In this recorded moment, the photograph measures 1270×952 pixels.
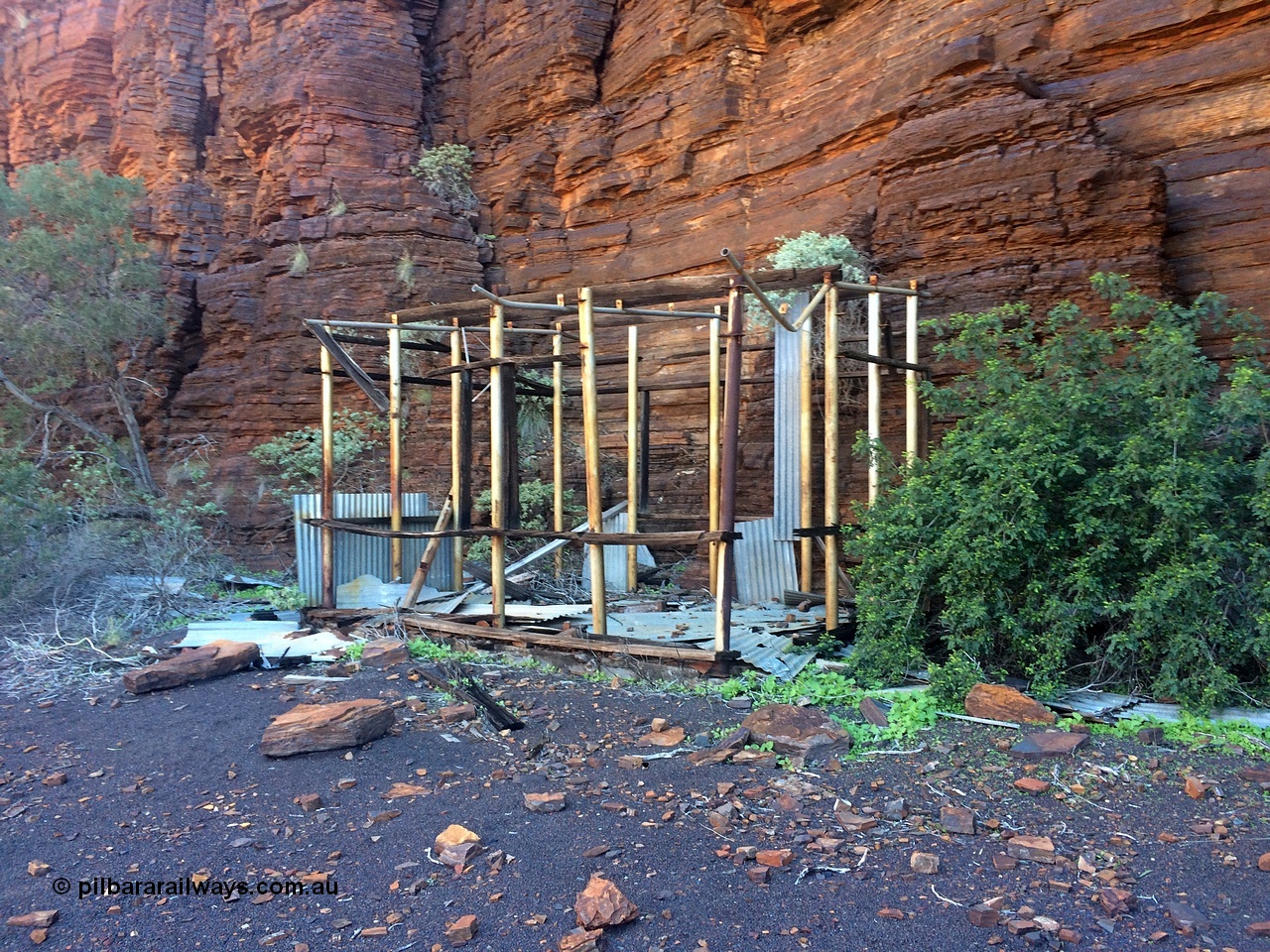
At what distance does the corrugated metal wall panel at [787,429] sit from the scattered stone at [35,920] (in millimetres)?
6169

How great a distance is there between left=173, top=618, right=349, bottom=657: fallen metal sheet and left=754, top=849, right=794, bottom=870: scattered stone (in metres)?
5.31

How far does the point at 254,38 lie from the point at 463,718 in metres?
19.6

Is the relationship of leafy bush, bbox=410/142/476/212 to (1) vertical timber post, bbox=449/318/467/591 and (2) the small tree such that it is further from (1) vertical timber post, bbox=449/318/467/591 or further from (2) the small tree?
(1) vertical timber post, bbox=449/318/467/591

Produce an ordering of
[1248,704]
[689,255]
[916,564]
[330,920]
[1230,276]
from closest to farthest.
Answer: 1. [330,920]
2. [1248,704]
3. [916,564]
4. [1230,276]
5. [689,255]

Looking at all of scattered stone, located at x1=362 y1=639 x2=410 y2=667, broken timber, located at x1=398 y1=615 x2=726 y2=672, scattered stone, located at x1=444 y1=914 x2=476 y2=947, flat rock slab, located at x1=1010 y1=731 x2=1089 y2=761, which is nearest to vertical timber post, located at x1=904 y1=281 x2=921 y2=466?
broken timber, located at x1=398 y1=615 x2=726 y2=672

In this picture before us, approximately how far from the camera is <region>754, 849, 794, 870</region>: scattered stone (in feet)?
11.9

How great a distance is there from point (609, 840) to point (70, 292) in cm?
1736

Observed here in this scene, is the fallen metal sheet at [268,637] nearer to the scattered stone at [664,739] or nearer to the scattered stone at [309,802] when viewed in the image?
the scattered stone at [309,802]

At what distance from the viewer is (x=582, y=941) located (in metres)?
Result: 3.05

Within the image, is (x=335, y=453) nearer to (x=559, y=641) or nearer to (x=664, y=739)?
(x=559, y=641)

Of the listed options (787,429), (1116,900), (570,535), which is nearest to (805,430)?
(787,429)

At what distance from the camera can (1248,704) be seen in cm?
533

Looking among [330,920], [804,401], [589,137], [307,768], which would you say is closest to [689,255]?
[589,137]

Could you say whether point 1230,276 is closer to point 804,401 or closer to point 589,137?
point 804,401
